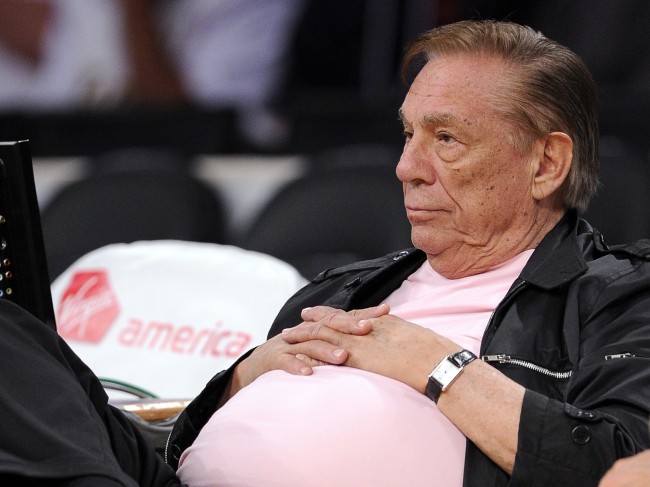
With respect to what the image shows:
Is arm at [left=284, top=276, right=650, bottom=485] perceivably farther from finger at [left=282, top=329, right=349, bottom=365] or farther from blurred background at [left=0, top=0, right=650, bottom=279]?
blurred background at [left=0, top=0, right=650, bottom=279]

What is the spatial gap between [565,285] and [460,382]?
0.33m

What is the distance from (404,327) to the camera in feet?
6.10

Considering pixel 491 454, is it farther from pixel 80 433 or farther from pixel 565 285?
pixel 80 433

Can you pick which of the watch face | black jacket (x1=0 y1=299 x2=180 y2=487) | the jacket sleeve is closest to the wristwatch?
the watch face

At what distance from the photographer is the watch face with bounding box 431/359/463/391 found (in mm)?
1742

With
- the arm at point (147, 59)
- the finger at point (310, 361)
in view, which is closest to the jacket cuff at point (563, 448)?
the finger at point (310, 361)

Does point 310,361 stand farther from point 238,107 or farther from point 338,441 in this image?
point 238,107

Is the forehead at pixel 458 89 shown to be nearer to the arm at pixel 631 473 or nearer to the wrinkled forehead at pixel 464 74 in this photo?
the wrinkled forehead at pixel 464 74

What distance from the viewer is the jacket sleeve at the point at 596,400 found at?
1.63 m

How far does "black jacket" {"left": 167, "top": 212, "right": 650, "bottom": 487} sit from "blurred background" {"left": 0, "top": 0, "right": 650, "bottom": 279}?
1.39 m

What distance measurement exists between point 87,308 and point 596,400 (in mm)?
1833

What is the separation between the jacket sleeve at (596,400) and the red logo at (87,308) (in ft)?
5.32

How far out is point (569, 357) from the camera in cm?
183

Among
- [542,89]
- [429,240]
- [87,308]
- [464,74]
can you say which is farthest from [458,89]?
[87,308]
